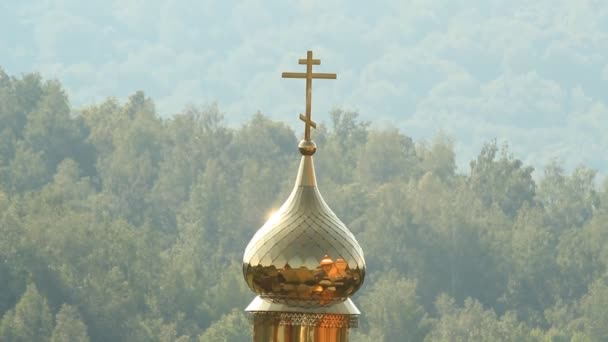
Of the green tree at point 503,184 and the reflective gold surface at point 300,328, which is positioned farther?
the green tree at point 503,184

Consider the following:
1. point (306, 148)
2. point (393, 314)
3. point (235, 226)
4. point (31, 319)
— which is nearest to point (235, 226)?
point (235, 226)

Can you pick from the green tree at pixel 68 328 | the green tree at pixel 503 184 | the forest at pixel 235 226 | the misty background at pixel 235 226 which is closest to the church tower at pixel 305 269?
the forest at pixel 235 226

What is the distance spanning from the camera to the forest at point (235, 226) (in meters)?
97.4

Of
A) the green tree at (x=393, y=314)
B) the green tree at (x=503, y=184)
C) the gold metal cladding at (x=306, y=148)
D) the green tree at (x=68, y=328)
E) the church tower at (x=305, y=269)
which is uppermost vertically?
the green tree at (x=503, y=184)

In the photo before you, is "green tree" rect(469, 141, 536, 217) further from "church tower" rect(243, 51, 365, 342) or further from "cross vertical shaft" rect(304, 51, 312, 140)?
"church tower" rect(243, 51, 365, 342)

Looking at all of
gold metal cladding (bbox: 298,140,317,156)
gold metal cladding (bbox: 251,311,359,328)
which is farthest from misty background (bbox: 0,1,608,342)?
gold metal cladding (bbox: 251,311,359,328)

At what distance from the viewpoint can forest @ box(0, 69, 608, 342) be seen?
97.4m

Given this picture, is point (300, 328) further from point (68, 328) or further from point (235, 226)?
point (235, 226)

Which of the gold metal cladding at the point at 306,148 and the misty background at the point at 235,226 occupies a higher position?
the misty background at the point at 235,226

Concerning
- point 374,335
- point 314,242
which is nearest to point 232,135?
point 374,335

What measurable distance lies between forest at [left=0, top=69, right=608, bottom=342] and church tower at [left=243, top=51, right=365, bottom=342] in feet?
253

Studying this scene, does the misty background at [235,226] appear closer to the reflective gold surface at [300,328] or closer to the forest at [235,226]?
the forest at [235,226]

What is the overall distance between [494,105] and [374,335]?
9918 cm

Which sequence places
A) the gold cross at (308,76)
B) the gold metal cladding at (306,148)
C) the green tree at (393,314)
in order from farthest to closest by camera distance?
the green tree at (393,314) < the gold metal cladding at (306,148) < the gold cross at (308,76)
